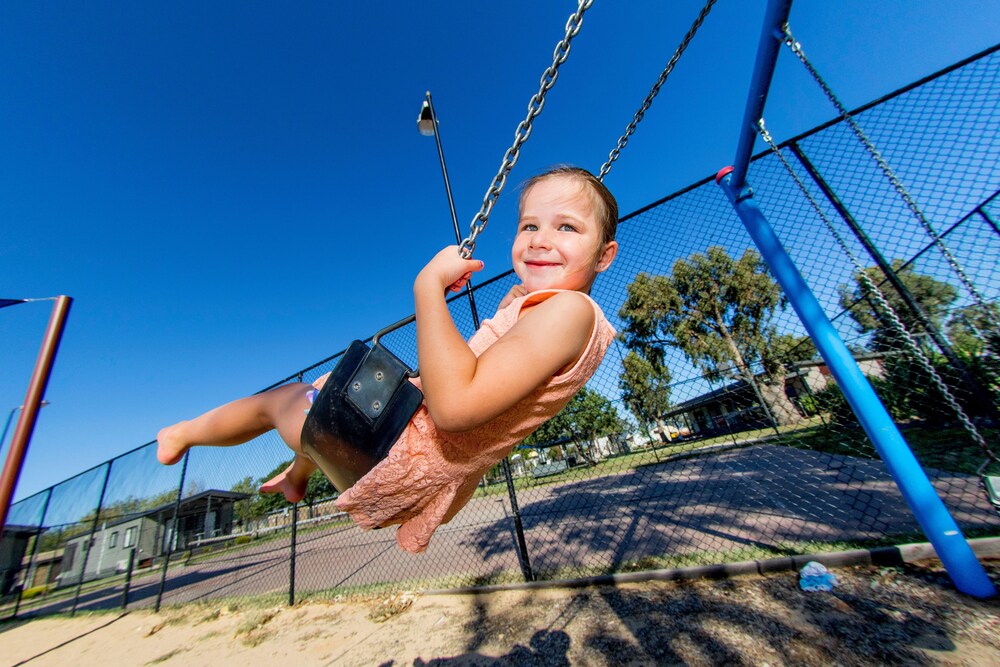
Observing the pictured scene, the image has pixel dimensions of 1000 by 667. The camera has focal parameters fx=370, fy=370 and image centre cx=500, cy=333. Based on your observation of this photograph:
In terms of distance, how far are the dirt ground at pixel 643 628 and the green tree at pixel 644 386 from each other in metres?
1.64

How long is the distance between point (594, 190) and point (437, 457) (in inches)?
37.9

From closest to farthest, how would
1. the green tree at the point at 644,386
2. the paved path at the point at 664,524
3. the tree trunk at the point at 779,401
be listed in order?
the paved path at the point at 664,524 < the green tree at the point at 644,386 < the tree trunk at the point at 779,401

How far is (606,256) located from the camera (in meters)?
1.32

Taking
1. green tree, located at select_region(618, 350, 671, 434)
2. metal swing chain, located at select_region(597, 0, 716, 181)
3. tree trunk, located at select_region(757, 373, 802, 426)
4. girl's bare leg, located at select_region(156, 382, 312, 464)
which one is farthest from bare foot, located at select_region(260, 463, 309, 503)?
tree trunk, located at select_region(757, 373, 802, 426)

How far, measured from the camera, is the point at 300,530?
16688 mm

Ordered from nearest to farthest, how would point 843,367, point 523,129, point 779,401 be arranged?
point 523,129 < point 843,367 < point 779,401

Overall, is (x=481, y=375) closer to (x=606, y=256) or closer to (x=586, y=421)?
(x=606, y=256)

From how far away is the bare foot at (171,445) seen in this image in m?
1.34

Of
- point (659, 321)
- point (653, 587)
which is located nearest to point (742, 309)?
point (659, 321)

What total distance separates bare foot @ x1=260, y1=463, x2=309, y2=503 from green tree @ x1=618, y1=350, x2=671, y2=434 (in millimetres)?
2754

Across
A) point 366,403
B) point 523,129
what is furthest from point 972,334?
point 366,403

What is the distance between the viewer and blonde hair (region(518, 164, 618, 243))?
4.00 ft

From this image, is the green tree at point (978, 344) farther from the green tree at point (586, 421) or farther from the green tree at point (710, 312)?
the green tree at point (586, 421)

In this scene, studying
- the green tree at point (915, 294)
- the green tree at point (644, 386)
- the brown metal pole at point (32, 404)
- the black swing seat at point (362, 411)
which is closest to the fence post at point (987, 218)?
the green tree at point (915, 294)
